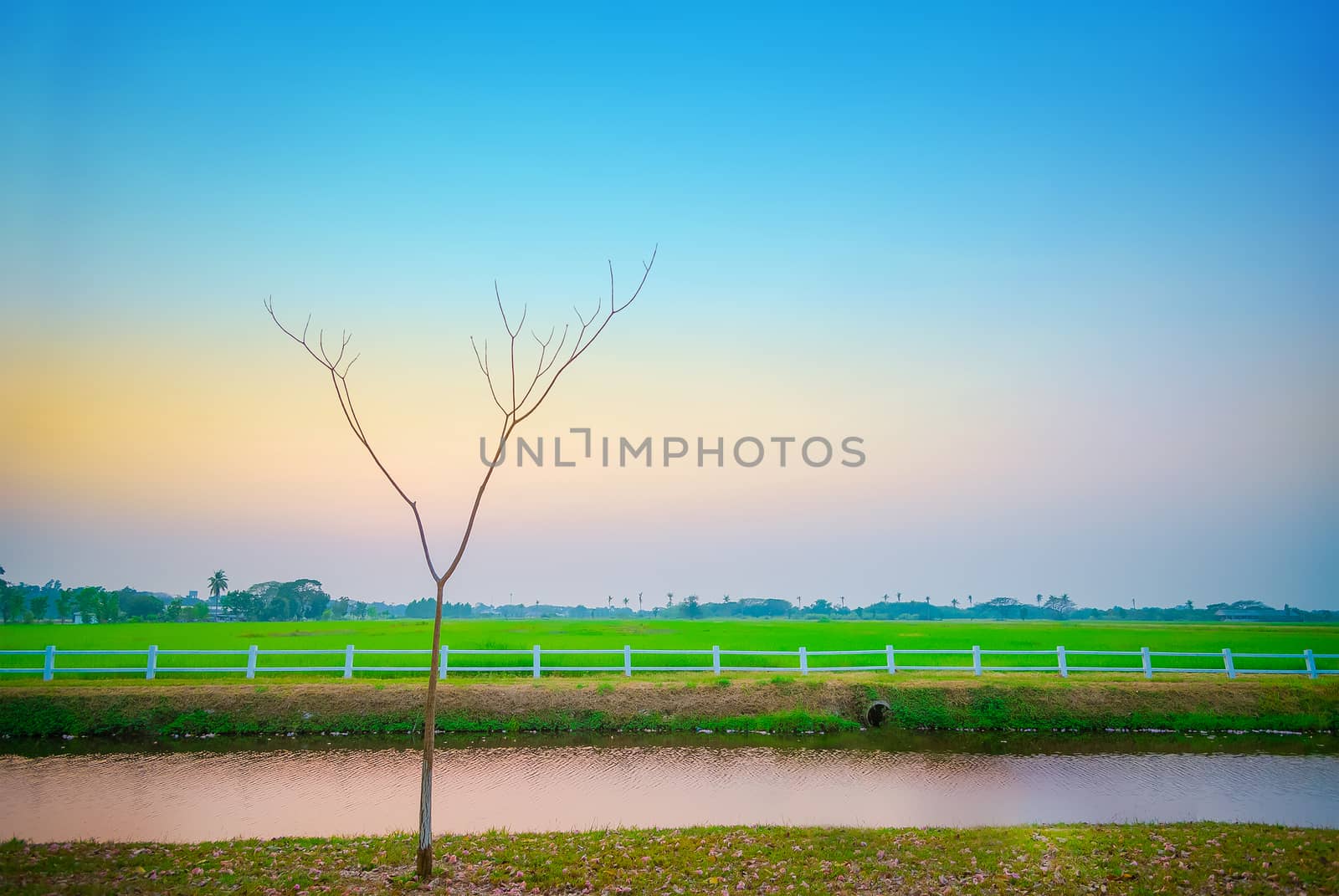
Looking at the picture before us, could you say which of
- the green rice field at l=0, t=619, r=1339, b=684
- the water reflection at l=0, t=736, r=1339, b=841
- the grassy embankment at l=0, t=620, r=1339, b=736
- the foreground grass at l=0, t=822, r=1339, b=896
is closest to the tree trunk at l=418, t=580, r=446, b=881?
the foreground grass at l=0, t=822, r=1339, b=896

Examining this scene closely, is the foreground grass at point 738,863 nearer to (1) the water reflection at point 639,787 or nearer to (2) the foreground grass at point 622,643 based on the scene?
(1) the water reflection at point 639,787

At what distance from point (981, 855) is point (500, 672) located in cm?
1891

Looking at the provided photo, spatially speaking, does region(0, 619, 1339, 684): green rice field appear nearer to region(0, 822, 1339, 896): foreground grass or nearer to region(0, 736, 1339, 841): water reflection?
region(0, 736, 1339, 841): water reflection

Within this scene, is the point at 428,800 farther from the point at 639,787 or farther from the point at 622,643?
the point at 622,643

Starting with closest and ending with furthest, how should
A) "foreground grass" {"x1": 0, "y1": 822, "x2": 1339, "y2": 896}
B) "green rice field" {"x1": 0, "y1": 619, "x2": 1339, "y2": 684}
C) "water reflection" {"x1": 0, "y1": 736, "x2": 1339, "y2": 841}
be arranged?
"foreground grass" {"x1": 0, "y1": 822, "x2": 1339, "y2": 896}, "water reflection" {"x1": 0, "y1": 736, "x2": 1339, "y2": 841}, "green rice field" {"x1": 0, "y1": 619, "x2": 1339, "y2": 684}

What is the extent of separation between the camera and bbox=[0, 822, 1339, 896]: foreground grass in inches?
314

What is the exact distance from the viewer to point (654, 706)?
19734 mm

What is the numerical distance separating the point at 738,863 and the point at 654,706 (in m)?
11.1

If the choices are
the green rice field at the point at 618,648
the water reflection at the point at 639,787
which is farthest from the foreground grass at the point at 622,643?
the water reflection at the point at 639,787

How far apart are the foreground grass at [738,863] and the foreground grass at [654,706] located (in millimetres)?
9411

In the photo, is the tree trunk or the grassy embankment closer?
the tree trunk

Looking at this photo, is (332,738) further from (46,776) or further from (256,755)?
(46,776)

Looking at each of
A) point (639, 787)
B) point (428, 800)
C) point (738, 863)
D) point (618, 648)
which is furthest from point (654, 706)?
point (618, 648)

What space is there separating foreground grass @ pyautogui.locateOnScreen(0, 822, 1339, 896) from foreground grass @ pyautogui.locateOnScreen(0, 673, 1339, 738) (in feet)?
30.9
